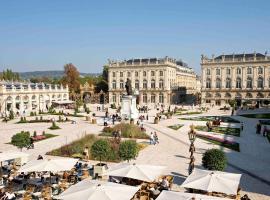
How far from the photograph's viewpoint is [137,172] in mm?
16438

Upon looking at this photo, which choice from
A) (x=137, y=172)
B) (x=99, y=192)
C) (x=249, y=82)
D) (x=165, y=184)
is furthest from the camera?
(x=249, y=82)

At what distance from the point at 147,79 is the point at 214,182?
8585 cm

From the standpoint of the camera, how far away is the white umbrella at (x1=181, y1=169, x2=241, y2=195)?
1429 centimetres

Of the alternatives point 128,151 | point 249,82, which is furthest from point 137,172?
point 249,82

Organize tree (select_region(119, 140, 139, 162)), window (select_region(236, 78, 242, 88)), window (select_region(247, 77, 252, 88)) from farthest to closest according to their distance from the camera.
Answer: window (select_region(236, 78, 242, 88)), window (select_region(247, 77, 252, 88)), tree (select_region(119, 140, 139, 162))

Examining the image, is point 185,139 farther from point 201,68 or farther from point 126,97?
point 201,68

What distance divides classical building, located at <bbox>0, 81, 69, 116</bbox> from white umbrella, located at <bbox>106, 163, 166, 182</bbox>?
51.7 meters

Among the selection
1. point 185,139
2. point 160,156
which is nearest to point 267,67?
point 185,139

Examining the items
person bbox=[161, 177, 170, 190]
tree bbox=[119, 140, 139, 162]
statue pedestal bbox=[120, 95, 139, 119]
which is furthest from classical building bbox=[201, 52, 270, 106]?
person bbox=[161, 177, 170, 190]

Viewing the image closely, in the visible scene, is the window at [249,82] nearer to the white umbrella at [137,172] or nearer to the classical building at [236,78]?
the classical building at [236,78]

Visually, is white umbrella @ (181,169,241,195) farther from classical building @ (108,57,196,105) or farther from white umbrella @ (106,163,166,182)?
classical building @ (108,57,196,105)

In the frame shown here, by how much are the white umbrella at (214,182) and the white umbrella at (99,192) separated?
2992 millimetres

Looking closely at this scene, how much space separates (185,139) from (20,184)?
19.2m

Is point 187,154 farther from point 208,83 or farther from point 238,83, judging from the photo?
point 208,83
